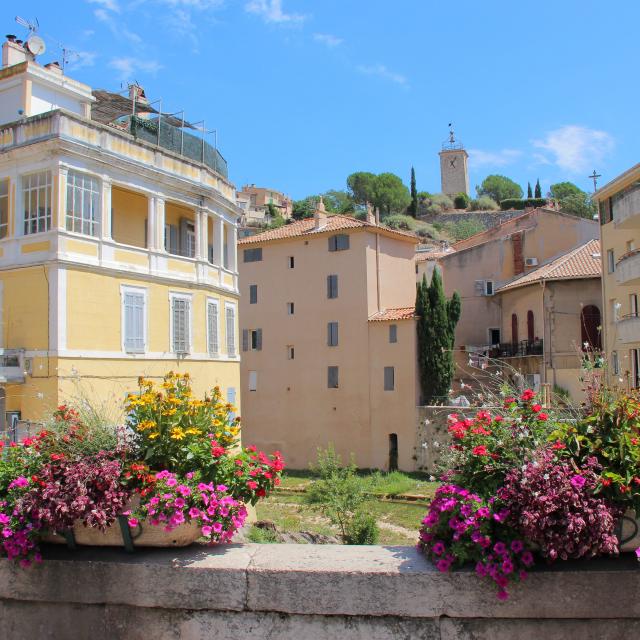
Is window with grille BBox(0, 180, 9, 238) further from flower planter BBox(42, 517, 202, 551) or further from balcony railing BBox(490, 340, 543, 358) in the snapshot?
balcony railing BBox(490, 340, 543, 358)

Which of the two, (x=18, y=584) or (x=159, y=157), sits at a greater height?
(x=159, y=157)

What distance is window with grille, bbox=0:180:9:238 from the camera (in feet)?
72.2

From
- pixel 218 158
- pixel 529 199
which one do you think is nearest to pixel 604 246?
pixel 218 158

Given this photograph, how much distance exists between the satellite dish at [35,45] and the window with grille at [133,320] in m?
9.78

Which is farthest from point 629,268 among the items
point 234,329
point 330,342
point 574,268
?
point 330,342

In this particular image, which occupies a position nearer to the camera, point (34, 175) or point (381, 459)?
point (34, 175)

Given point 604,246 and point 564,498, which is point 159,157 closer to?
point 604,246

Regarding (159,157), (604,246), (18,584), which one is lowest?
(18,584)

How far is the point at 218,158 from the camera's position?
30.0 metres

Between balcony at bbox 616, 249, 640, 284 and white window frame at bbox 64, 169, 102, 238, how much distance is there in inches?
747

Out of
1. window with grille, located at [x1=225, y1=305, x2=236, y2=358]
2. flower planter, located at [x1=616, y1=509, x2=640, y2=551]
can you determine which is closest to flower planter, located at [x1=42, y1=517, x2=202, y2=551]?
flower planter, located at [x1=616, y1=509, x2=640, y2=551]

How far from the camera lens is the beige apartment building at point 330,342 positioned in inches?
1468

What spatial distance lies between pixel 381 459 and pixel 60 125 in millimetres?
23790

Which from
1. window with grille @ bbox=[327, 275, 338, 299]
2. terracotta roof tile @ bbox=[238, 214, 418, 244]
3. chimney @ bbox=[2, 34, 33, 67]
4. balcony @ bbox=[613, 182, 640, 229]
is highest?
chimney @ bbox=[2, 34, 33, 67]
